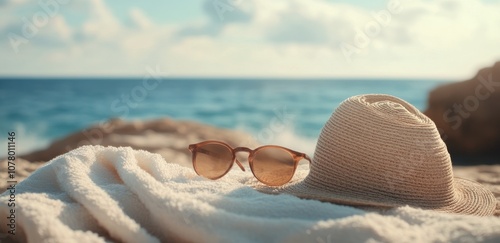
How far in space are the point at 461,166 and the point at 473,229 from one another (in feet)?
12.8

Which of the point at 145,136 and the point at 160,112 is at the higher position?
the point at 160,112

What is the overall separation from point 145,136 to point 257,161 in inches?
214

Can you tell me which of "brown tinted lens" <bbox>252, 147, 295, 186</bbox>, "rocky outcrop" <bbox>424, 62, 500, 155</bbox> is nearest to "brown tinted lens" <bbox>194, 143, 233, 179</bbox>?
"brown tinted lens" <bbox>252, 147, 295, 186</bbox>

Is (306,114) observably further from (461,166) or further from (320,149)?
(320,149)

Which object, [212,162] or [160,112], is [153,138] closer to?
[212,162]

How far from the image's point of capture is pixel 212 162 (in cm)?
288

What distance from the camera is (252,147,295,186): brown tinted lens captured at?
2.76 meters

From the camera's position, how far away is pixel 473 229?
1844 mm

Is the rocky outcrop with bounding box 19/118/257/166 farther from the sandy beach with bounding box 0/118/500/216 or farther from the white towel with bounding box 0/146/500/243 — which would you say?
the white towel with bounding box 0/146/500/243

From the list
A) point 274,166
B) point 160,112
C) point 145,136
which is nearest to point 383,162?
point 274,166

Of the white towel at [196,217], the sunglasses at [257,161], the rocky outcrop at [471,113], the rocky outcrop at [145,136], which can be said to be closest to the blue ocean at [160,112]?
the rocky outcrop at [145,136]

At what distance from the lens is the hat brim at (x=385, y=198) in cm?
229

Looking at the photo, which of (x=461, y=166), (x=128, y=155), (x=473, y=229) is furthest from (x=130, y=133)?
(x=473, y=229)

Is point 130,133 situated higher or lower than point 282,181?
higher
